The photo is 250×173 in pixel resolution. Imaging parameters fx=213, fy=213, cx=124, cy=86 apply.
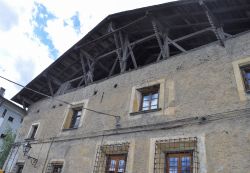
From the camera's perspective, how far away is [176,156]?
6.02 m

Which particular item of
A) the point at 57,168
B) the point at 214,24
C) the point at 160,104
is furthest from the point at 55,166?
the point at 214,24

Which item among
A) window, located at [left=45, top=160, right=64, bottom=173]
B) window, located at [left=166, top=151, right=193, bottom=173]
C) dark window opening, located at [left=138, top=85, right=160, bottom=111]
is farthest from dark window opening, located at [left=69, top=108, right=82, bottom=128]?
window, located at [left=166, top=151, right=193, bottom=173]

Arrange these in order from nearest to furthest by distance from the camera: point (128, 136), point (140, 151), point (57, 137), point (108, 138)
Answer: point (140, 151)
point (128, 136)
point (108, 138)
point (57, 137)

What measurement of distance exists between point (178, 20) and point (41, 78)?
9.61m

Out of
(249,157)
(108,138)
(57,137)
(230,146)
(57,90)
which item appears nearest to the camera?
(249,157)

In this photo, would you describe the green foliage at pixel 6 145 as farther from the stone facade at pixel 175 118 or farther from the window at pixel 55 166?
the window at pixel 55 166

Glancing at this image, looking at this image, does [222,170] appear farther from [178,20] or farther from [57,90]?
[57,90]

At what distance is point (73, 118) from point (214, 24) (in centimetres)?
747

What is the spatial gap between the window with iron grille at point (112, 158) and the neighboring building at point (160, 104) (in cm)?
3

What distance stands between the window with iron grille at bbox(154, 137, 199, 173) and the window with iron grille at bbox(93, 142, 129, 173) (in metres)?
1.25

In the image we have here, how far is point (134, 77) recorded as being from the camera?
8680 mm

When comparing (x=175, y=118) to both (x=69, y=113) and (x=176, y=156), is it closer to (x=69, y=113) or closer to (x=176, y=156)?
(x=176, y=156)

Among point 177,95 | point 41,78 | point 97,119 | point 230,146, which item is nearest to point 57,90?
point 41,78

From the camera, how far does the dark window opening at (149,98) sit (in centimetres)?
753
